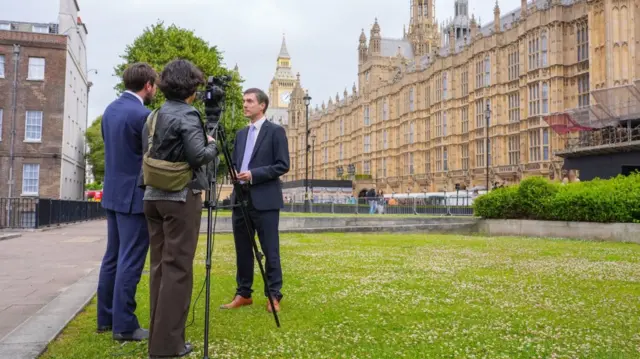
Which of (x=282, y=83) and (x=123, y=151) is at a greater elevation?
(x=282, y=83)

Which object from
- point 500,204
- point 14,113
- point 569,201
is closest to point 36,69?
point 14,113

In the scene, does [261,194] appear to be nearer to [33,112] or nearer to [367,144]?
[33,112]

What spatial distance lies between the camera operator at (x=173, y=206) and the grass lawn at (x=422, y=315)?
31 centimetres

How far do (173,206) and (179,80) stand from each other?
975 mm

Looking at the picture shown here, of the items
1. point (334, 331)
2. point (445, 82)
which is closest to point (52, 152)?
point (334, 331)

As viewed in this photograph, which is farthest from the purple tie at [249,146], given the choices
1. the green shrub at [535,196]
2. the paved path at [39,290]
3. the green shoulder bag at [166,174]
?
the green shrub at [535,196]

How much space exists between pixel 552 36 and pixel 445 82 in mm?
15918

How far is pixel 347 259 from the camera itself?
9.16m

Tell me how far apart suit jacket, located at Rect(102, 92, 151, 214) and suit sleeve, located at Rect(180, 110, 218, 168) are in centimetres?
96

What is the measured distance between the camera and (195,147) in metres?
3.72

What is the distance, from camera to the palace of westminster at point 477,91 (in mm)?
35594

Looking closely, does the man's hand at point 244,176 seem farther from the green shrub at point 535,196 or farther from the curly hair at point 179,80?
the green shrub at point 535,196

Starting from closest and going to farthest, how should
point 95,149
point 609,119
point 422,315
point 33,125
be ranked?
point 422,315, point 609,119, point 33,125, point 95,149

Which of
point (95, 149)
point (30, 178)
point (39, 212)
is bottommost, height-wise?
point (39, 212)
